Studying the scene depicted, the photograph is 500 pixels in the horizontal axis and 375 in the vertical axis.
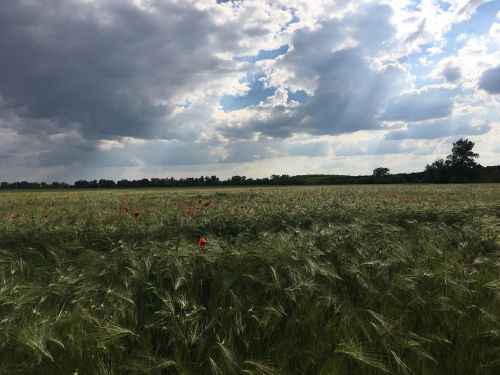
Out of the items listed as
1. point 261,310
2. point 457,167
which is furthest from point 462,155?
point 261,310

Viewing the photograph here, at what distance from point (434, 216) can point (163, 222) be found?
6454 mm

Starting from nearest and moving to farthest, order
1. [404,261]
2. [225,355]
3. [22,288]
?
[225,355] < [22,288] < [404,261]

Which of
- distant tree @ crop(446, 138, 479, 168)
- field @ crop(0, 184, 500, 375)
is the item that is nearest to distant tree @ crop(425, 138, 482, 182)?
distant tree @ crop(446, 138, 479, 168)

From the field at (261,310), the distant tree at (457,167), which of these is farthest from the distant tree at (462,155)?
the field at (261,310)

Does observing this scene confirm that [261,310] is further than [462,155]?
No

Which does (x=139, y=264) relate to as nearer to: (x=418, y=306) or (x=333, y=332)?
(x=333, y=332)

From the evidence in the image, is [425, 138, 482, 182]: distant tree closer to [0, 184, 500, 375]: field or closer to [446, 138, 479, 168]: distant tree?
[446, 138, 479, 168]: distant tree

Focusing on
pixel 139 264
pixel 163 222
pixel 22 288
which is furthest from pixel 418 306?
pixel 163 222

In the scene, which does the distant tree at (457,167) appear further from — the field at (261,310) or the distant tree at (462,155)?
the field at (261,310)

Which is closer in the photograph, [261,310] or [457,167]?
[261,310]

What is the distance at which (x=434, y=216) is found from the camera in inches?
332

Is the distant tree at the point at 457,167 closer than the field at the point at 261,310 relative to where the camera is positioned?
No

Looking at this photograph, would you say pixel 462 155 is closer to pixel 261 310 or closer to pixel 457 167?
pixel 457 167

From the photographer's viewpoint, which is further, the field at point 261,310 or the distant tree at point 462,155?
the distant tree at point 462,155
